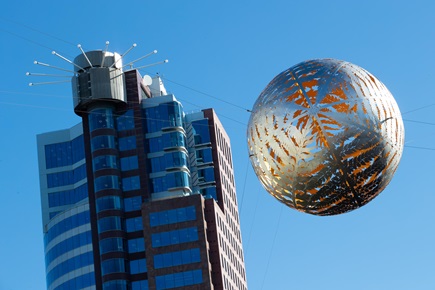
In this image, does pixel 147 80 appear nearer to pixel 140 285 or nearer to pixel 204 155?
pixel 204 155

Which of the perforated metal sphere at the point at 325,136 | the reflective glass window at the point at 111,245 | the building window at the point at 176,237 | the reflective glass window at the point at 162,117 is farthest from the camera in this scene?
the reflective glass window at the point at 162,117

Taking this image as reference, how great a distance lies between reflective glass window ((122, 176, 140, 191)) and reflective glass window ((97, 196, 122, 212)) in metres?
1.35

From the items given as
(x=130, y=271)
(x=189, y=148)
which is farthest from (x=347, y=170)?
(x=189, y=148)

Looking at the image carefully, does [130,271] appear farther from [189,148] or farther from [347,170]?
[347,170]

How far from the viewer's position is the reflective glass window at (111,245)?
115062 millimetres

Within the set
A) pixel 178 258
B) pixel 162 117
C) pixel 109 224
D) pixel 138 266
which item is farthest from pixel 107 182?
pixel 178 258

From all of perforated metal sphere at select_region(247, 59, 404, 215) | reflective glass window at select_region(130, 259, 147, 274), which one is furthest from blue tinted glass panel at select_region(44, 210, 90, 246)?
perforated metal sphere at select_region(247, 59, 404, 215)

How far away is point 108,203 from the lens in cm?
11731

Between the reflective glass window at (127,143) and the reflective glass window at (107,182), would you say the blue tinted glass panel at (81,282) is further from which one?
the reflective glass window at (127,143)

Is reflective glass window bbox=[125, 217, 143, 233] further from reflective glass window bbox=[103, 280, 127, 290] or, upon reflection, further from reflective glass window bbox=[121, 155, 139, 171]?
reflective glass window bbox=[103, 280, 127, 290]

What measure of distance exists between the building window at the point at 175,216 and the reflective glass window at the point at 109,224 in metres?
4.44

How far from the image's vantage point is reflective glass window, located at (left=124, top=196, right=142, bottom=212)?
11794 centimetres

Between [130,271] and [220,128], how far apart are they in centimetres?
2455

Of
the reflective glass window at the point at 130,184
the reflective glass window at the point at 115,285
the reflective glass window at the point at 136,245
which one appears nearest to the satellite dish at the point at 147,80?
the reflective glass window at the point at 130,184
